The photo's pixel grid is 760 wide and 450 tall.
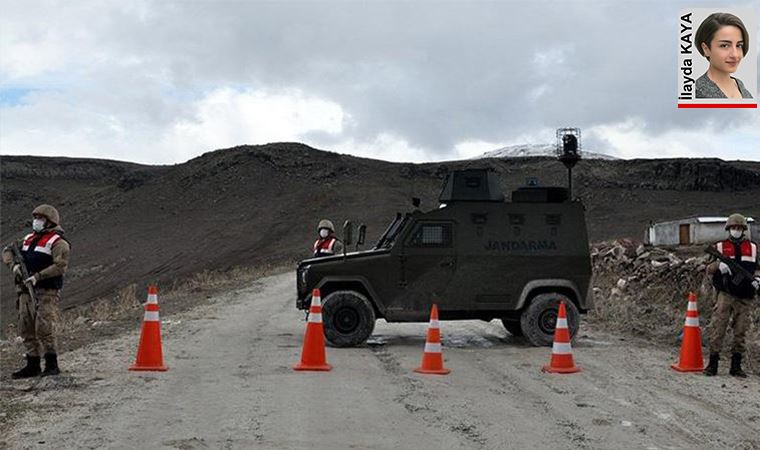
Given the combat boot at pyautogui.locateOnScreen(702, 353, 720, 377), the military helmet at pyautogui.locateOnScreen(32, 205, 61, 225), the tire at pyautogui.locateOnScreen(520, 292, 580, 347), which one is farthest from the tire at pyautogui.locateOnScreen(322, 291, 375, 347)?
the combat boot at pyautogui.locateOnScreen(702, 353, 720, 377)

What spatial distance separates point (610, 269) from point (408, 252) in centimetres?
1105

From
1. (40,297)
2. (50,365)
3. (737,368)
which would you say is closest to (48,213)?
(40,297)

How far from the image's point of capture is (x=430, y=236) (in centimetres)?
1258

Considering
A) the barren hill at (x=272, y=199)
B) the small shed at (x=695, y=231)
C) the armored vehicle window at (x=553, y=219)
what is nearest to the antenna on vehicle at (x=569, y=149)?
the armored vehicle window at (x=553, y=219)

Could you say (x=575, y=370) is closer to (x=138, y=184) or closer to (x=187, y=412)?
(x=187, y=412)

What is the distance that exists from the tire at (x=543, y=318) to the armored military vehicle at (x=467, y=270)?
1 cm

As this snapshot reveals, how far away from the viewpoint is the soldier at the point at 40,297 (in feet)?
31.4

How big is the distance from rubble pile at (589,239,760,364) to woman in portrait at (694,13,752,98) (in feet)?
11.6

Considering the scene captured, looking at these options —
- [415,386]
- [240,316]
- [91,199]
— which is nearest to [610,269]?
[240,316]

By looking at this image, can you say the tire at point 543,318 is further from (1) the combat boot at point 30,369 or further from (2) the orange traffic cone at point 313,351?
(1) the combat boot at point 30,369

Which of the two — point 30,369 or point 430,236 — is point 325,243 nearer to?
point 430,236

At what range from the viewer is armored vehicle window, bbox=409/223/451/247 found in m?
12.6

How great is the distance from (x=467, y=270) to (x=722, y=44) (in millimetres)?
6831

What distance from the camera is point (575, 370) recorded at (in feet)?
33.9
